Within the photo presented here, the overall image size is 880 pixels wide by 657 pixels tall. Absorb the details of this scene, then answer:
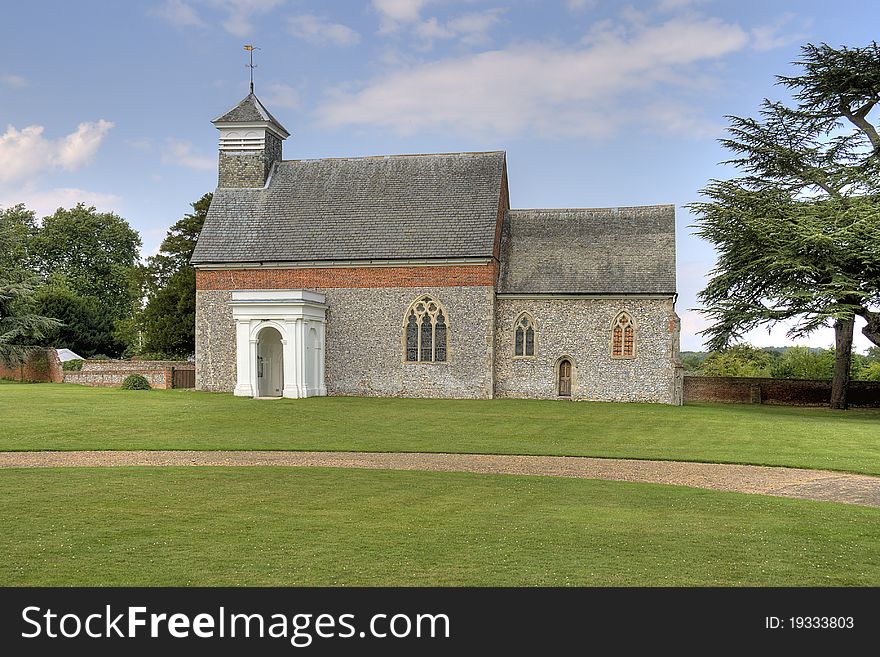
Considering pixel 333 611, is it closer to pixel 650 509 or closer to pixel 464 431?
pixel 650 509

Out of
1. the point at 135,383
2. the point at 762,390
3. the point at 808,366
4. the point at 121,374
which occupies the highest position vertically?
the point at 808,366

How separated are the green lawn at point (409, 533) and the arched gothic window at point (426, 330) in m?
21.8

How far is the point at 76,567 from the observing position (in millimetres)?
7586

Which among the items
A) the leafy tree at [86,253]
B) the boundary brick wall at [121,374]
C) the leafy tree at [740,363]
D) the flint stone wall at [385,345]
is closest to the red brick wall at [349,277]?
the flint stone wall at [385,345]

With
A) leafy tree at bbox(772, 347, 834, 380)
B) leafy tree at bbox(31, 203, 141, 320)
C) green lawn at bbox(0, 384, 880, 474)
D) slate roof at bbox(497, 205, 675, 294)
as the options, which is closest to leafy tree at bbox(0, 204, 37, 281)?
leafy tree at bbox(31, 203, 141, 320)

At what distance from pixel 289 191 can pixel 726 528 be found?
3180cm

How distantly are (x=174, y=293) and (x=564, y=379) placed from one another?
73.1 feet

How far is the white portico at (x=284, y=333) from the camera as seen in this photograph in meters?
33.5

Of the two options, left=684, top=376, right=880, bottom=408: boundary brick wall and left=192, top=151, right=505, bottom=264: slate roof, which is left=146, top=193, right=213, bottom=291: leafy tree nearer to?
left=192, top=151, right=505, bottom=264: slate roof

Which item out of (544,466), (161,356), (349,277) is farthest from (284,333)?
(544,466)

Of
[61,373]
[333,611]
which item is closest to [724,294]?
[333,611]

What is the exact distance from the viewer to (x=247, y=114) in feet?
127

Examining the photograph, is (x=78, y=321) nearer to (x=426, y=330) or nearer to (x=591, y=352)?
(x=426, y=330)

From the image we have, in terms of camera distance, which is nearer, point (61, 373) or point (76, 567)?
point (76, 567)
